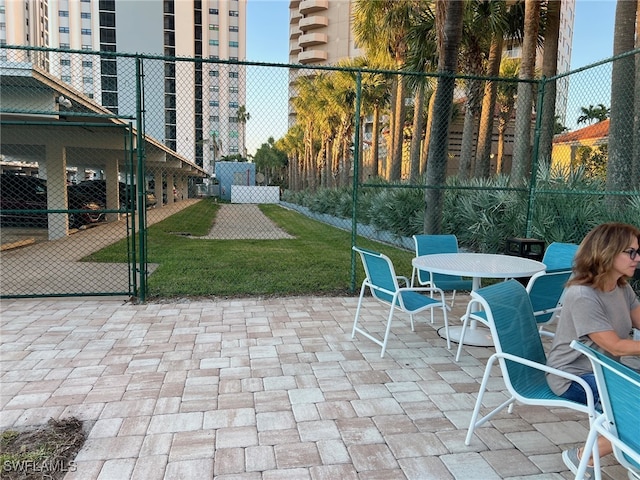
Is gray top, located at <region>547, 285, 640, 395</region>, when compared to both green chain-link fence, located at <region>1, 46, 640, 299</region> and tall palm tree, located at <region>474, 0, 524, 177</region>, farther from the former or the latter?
tall palm tree, located at <region>474, 0, 524, 177</region>

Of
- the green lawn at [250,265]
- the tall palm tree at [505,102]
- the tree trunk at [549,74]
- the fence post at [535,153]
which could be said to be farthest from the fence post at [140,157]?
the tall palm tree at [505,102]

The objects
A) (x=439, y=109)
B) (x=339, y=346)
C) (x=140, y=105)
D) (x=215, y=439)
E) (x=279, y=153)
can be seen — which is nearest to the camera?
(x=215, y=439)

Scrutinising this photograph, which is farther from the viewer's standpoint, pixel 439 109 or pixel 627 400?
pixel 439 109

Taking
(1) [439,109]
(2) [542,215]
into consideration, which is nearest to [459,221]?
(2) [542,215]

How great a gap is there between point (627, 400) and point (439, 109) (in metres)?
5.65

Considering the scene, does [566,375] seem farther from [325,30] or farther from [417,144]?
[325,30]

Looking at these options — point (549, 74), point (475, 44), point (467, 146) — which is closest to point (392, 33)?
point (475, 44)

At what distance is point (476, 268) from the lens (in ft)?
12.6

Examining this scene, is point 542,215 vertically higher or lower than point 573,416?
higher

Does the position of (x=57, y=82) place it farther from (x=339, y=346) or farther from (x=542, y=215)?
(x=542, y=215)

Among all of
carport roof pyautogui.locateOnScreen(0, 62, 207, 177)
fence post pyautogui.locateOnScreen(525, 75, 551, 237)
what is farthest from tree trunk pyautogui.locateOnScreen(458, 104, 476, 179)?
carport roof pyautogui.locateOnScreen(0, 62, 207, 177)

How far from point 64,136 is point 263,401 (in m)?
11.2

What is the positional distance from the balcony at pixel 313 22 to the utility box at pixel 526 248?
7049 centimetres

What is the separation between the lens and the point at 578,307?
6.93ft
